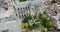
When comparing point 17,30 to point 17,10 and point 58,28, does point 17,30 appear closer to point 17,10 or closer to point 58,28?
point 17,10

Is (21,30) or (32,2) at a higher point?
(32,2)

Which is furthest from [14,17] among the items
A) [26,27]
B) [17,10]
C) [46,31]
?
[46,31]

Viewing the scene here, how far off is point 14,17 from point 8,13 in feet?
0.27

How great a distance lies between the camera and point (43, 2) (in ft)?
4.39

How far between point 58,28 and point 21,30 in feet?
0.98

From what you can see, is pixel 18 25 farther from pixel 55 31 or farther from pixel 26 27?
pixel 55 31

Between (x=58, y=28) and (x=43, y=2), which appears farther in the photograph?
(x=43, y=2)

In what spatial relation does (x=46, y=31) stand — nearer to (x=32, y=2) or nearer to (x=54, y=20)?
(x=54, y=20)

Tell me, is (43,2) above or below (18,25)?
above

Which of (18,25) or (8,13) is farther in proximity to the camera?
(8,13)

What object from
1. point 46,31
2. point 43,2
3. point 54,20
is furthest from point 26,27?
point 43,2

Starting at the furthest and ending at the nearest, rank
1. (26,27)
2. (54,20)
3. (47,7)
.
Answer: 1. (47,7)
2. (54,20)
3. (26,27)

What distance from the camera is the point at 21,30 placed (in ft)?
3.63

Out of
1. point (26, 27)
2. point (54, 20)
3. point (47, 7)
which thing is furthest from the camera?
point (47, 7)
